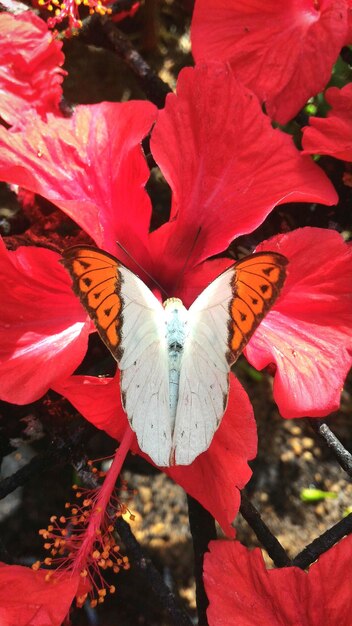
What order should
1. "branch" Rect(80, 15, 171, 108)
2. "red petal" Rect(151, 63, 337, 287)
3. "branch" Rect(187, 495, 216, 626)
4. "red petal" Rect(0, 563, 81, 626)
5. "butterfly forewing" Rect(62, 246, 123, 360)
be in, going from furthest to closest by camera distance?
"branch" Rect(80, 15, 171, 108) < "branch" Rect(187, 495, 216, 626) < "red petal" Rect(151, 63, 337, 287) < "red petal" Rect(0, 563, 81, 626) < "butterfly forewing" Rect(62, 246, 123, 360)

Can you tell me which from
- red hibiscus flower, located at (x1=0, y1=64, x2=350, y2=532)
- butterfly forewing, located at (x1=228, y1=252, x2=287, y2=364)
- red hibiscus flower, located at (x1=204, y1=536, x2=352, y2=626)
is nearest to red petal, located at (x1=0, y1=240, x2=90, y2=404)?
red hibiscus flower, located at (x1=0, y1=64, x2=350, y2=532)

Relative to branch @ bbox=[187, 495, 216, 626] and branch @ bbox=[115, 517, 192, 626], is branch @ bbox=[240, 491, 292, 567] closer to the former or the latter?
branch @ bbox=[187, 495, 216, 626]

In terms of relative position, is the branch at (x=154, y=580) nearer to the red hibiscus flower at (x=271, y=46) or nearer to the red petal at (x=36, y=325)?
the red petal at (x=36, y=325)

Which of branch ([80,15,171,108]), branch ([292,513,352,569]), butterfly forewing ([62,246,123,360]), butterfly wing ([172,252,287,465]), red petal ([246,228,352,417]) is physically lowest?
branch ([292,513,352,569])

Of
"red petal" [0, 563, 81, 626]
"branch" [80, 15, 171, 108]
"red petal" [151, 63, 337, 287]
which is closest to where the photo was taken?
"red petal" [0, 563, 81, 626]

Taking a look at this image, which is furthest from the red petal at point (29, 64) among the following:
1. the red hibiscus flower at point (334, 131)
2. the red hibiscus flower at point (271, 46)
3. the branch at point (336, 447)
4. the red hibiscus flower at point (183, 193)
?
the branch at point (336, 447)

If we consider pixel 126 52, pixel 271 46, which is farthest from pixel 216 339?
pixel 126 52

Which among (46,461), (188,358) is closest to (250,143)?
(188,358)

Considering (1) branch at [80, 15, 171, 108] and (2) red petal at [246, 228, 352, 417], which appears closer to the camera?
(2) red petal at [246, 228, 352, 417]

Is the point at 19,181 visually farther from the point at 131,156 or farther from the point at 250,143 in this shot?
the point at 250,143
